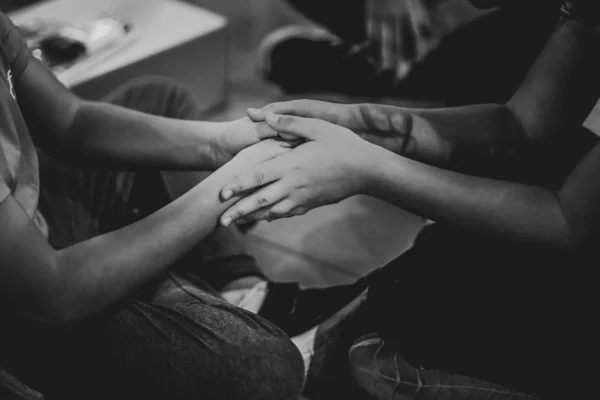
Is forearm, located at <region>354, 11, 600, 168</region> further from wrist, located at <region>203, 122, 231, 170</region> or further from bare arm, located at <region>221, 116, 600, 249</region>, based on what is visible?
wrist, located at <region>203, 122, 231, 170</region>

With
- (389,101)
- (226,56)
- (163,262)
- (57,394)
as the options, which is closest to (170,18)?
(226,56)

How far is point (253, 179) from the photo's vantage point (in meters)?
→ 0.94

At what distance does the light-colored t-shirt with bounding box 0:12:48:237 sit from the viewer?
82cm

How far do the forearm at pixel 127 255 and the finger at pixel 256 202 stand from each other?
0.02m

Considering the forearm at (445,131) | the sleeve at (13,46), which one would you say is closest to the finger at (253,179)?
the forearm at (445,131)

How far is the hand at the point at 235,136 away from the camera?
1.08 meters

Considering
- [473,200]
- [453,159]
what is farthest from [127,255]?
[453,159]

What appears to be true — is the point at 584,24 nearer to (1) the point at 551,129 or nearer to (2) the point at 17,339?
(1) the point at 551,129

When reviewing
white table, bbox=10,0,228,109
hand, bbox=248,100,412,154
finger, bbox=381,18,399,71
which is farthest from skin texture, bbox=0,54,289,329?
finger, bbox=381,18,399,71

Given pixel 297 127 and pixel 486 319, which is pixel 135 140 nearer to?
pixel 297 127

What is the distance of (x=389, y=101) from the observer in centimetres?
175

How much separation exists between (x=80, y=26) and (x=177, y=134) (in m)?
0.79

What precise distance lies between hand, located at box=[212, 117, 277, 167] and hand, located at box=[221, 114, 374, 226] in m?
0.11

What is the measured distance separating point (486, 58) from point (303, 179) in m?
0.67
